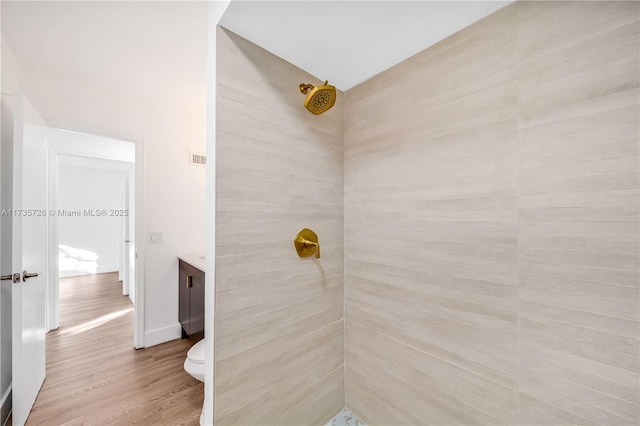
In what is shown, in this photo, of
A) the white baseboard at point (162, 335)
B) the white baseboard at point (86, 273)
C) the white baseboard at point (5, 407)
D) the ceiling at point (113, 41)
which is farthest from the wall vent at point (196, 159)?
the white baseboard at point (86, 273)

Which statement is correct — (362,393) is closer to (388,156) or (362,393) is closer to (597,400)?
(597,400)

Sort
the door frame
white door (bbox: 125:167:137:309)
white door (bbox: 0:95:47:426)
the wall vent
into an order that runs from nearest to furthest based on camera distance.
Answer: white door (bbox: 0:95:47:426), the door frame, the wall vent, white door (bbox: 125:167:137:309)

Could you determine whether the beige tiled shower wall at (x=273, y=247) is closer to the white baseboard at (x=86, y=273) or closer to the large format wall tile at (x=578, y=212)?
the large format wall tile at (x=578, y=212)

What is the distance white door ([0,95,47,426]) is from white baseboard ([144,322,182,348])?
2.15 ft

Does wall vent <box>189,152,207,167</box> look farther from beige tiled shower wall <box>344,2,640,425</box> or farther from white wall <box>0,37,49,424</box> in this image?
beige tiled shower wall <box>344,2,640,425</box>

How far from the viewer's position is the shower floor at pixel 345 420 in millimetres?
1405

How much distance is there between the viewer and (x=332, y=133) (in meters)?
1.46

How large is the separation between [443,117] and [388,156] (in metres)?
0.30

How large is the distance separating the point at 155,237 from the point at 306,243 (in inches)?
73.1

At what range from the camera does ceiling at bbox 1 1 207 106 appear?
1.34 meters

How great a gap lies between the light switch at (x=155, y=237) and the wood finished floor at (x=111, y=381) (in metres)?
1.00

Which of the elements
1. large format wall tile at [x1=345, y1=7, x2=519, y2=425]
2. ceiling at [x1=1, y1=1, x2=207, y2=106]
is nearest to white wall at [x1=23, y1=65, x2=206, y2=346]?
ceiling at [x1=1, y1=1, x2=207, y2=106]

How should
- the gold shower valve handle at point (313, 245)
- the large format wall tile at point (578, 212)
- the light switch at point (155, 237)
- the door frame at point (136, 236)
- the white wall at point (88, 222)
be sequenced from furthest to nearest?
the white wall at point (88, 222)
the light switch at point (155, 237)
the door frame at point (136, 236)
the gold shower valve handle at point (313, 245)
the large format wall tile at point (578, 212)

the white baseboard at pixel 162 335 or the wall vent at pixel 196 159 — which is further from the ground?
the wall vent at pixel 196 159
